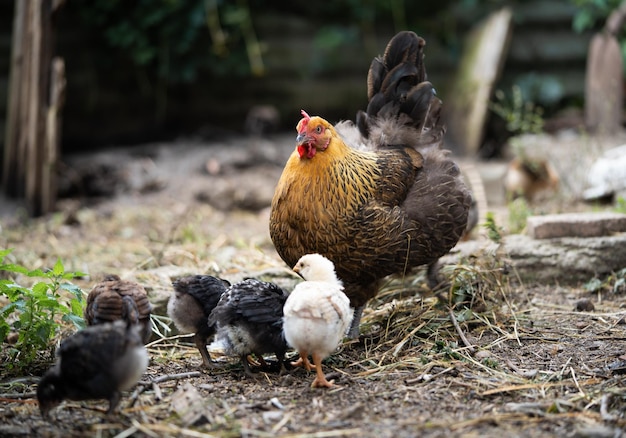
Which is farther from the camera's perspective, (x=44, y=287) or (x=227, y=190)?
(x=227, y=190)

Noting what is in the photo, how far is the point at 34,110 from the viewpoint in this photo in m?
6.82

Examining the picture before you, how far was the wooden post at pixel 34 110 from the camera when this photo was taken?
674 centimetres

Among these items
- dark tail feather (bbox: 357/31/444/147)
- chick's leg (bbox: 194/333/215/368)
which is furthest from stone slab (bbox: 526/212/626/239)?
chick's leg (bbox: 194/333/215/368)

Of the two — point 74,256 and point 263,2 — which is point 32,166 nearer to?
point 74,256

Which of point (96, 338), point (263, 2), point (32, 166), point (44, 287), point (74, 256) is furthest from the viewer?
point (263, 2)

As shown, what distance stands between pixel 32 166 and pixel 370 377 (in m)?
4.94

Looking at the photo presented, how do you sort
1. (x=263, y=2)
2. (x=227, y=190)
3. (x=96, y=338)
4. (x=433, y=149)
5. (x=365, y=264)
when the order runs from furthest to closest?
(x=263, y=2), (x=227, y=190), (x=433, y=149), (x=365, y=264), (x=96, y=338)

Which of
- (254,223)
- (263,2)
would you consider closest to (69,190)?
(254,223)

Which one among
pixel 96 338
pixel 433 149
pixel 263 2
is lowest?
pixel 96 338

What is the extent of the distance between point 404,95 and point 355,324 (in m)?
1.62

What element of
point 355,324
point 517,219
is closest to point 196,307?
point 355,324

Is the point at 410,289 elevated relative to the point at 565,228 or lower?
lower

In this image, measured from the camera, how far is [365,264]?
13.0 feet

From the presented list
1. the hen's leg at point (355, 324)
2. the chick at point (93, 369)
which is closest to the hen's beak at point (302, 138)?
the hen's leg at point (355, 324)
